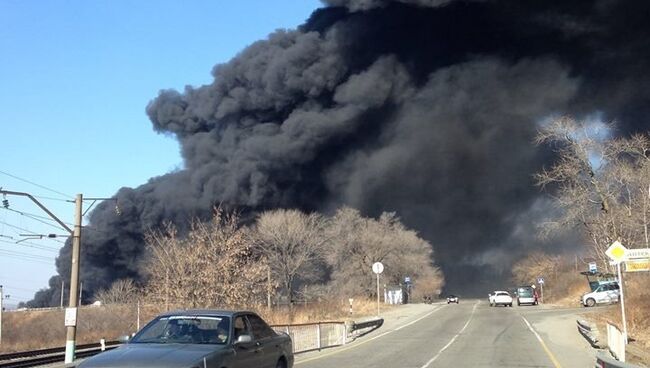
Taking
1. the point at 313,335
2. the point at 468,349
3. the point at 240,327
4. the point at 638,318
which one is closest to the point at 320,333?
the point at 313,335

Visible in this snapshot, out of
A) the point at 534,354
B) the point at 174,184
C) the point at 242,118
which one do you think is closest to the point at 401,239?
the point at 242,118

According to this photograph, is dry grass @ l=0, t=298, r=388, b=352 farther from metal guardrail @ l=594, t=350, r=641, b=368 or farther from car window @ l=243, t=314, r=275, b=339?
metal guardrail @ l=594, t=350, r=641, b=368

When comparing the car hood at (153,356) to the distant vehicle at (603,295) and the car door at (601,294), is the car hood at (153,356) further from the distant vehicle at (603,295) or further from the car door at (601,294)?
the car door at (601,294)

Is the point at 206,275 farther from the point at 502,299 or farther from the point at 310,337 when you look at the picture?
the point at 502,299

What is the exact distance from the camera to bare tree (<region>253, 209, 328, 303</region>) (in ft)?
189

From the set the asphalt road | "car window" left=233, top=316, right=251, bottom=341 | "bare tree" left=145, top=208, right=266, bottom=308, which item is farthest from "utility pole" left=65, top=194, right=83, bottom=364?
"car window" left=233, top=316, right=251, bottom=341

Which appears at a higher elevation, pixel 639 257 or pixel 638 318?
pixel 639 257

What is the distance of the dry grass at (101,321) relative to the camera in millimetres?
36966

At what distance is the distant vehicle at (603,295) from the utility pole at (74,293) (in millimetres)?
30879

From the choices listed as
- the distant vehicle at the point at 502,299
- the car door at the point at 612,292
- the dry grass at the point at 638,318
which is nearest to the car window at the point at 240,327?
the dry grass at the point at 638,318

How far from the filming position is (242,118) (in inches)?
2810

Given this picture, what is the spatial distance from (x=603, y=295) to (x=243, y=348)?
3660 centimetres

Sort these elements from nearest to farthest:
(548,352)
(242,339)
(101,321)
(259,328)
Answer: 1. (242,339)
2. (259,328)
3. (548,352)
4. (101,321)

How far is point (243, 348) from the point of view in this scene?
330 inches
